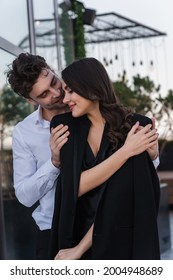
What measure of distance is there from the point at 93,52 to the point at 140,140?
9051 mm

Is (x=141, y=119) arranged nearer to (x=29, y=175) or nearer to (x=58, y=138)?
(x=58, y=138)

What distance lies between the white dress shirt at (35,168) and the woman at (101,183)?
10cm

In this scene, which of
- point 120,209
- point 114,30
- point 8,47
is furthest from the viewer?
point 114,30

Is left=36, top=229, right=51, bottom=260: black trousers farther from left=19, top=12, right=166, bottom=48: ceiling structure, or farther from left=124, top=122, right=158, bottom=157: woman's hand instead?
left=19, top=12, right=166, bottom=48: ceiling structure

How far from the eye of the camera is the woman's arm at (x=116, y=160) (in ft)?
3.63

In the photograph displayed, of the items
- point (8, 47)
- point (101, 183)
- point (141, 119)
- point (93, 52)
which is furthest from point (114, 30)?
point (101, 183)

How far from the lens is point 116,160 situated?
3.63 ft

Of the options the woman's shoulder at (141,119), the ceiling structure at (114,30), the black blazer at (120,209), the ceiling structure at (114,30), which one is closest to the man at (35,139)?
the black blazer at (120,209)

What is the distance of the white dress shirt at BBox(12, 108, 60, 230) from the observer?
4.16 feet

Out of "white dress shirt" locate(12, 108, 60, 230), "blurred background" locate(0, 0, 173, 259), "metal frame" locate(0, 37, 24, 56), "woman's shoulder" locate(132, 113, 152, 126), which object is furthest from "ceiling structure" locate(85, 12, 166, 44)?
"woman's shoulder" locate(132, 113, 152, 126)

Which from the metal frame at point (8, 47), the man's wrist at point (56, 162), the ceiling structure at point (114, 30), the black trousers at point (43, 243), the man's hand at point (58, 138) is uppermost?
the man's hand at point (58, 138)

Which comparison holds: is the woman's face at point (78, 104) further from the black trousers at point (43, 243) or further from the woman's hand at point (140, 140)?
the black trousers at point (43, 243)

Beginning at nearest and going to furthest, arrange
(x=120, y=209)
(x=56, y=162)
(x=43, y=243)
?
(x=120, y=209) → (x=56, y=162) → (x=43, y=243)

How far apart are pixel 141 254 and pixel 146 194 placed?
129mm
